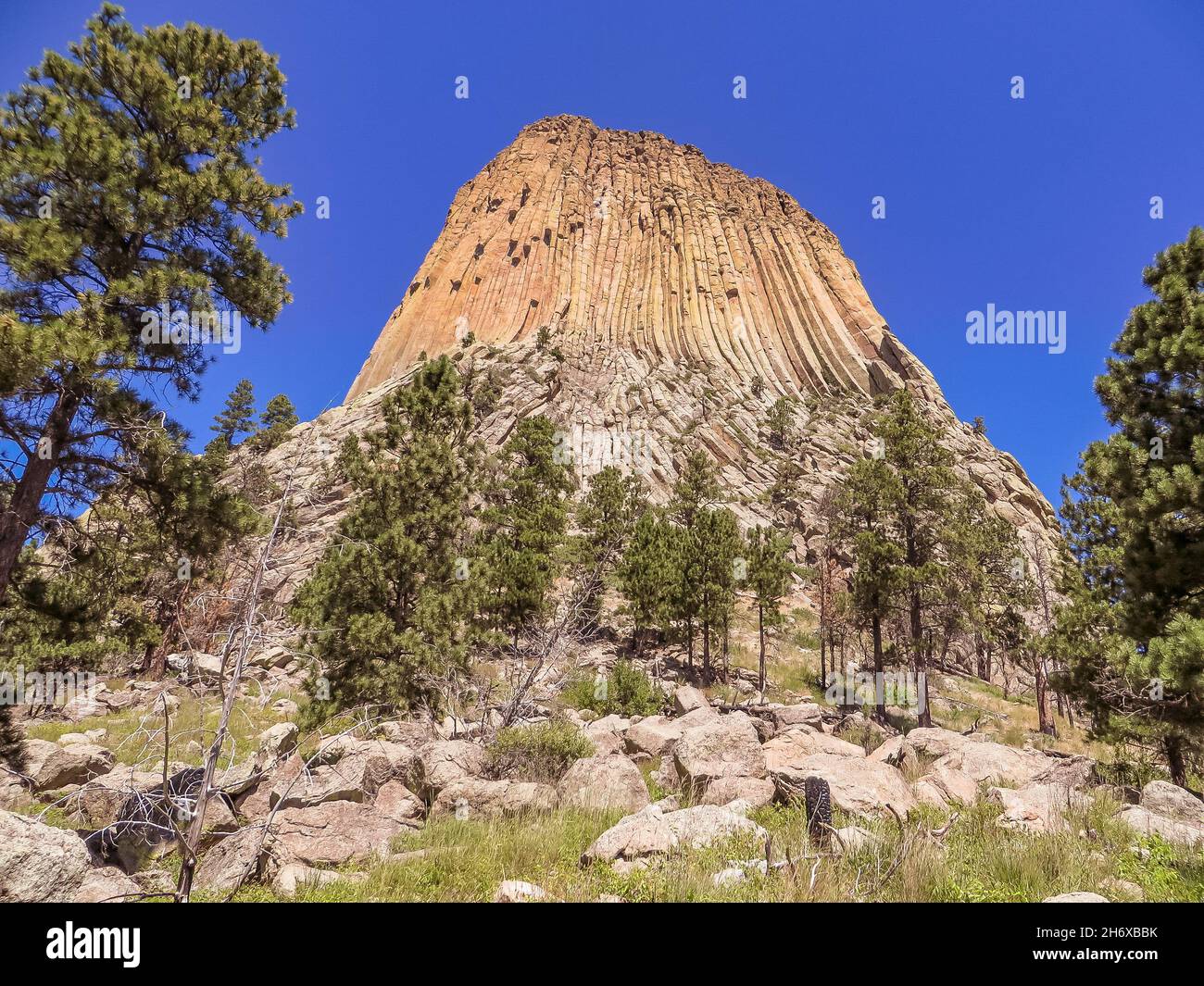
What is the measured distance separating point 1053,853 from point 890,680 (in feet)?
66.4

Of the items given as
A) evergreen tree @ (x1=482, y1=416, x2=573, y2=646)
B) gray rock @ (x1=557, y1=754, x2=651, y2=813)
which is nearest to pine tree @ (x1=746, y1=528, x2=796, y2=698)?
evergreen tree @ (x1=482, y1=416, x2=573, y2=646)

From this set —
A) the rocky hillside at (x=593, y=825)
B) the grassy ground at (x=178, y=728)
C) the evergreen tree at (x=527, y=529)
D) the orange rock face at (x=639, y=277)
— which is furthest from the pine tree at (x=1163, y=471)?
the orange rock face at (x=639, y=277)

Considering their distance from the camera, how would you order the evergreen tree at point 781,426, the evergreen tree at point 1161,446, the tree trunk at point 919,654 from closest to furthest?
the evergreen tree at point 1161,446, the tree trunk at point 919,654, the evergreen tree at point 781,426

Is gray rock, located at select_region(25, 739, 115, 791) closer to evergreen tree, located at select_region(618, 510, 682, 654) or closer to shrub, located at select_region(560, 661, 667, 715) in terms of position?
shrub, located at select_region(560, 661, 667, 715)

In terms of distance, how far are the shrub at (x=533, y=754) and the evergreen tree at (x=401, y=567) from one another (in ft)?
10.8

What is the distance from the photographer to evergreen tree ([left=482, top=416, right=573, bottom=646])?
23312 mm

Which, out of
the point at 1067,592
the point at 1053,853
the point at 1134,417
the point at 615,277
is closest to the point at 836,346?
the point at 615,277

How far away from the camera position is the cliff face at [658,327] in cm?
5497

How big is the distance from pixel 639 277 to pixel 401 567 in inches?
3384

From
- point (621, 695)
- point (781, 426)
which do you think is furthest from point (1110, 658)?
point (781, 426)

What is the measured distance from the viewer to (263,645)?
4.50 m

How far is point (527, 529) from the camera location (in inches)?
1011

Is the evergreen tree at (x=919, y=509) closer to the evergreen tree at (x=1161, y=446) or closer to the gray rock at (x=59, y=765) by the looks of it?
the evergreen tree at (x=1161, y=446)
